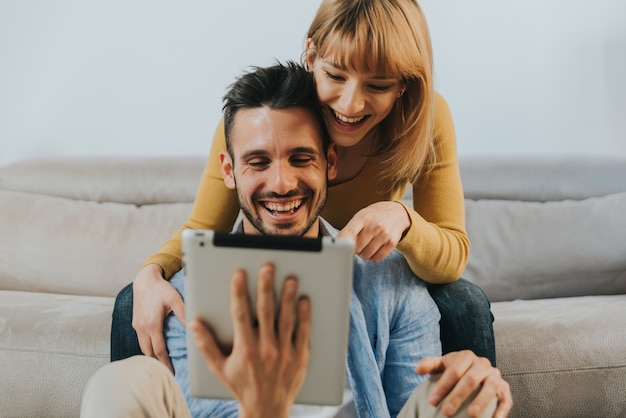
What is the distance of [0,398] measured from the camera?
57.1 inches

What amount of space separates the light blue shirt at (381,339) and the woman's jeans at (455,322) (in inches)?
1.2

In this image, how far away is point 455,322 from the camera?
1.29 meters

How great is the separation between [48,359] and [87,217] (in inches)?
24.2

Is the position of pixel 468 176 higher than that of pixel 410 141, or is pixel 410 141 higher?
pixel 410 141

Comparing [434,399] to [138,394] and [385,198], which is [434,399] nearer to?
[138,394]

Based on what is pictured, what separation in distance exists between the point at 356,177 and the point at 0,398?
2.77 feet

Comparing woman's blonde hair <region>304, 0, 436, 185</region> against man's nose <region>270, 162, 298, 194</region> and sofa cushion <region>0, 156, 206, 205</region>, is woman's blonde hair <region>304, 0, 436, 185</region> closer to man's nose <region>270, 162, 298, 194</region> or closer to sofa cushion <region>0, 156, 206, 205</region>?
man's nose <region>270, 162, 298, 194</region>

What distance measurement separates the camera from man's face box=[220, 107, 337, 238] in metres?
1.22

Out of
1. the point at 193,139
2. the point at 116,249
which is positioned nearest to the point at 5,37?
the point at 193,139

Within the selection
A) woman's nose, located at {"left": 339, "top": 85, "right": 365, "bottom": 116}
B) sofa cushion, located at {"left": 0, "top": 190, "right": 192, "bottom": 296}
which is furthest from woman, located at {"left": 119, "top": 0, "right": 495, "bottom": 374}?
sofa cushion, located at {"left": 0, "top": 190, "right": 192, "bottom": 296}

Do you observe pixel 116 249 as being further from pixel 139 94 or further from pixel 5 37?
pixel 5 37

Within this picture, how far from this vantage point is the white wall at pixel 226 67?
2264 millimetres

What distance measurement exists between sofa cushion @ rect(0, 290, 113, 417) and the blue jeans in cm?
30

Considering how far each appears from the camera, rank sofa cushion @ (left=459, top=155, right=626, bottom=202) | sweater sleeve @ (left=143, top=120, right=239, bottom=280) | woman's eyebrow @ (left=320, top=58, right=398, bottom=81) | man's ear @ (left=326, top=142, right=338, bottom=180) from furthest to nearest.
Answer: sofa cushion @ (left=459, top=155, right=626, bottom=202) < sweater sleeve @ (left=143, top=120, right=239, bottom=280) < man's ear @ (left=326, top=142, right=338, bottom=180) < woman's eyebrow @ (left=320, top=58, right=398, bottom=81)
